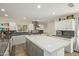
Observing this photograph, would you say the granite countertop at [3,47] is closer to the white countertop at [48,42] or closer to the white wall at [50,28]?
the white countertop at [48,42]

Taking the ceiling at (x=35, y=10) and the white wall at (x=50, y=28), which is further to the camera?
the white wall at (x=50, y=28)

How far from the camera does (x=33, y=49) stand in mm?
1495

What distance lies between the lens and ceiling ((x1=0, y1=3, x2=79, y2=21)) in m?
1.40

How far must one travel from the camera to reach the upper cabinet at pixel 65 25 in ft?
5.03

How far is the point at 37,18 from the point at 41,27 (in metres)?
0.15

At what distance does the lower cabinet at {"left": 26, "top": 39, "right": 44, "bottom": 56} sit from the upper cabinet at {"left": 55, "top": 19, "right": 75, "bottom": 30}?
1.42 ft

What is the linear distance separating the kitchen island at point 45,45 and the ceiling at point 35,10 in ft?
1.01

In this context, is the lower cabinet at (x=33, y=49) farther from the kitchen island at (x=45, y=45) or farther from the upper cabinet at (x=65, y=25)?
the upper cabinet at (x=65, y=25)

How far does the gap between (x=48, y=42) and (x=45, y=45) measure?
0.07m

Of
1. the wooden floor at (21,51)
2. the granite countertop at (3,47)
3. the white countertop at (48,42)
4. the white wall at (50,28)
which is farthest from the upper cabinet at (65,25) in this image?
the granite countertop at (3,47)

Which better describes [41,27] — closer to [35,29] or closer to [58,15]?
[35,29]

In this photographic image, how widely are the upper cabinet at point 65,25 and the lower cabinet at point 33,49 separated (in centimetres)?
43

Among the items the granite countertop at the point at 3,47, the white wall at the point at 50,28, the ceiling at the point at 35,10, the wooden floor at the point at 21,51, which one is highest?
the ceiling at the point at 35,10

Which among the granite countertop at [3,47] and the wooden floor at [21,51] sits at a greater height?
the granite countertop at [3,47]
